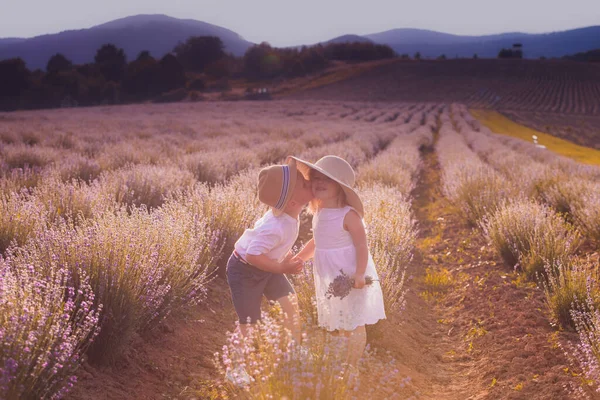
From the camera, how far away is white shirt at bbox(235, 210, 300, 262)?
8.64 feet

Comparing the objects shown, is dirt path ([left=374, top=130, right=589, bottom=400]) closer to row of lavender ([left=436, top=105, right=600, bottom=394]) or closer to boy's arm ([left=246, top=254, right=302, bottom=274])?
row of lavender ([left=436, top=105, right=600, bottom=394])

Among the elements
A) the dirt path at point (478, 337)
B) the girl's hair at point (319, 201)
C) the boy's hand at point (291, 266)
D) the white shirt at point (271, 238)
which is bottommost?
the dirt path at point (478, 337)

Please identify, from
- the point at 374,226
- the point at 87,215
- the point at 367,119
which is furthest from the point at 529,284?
the point at 367,119

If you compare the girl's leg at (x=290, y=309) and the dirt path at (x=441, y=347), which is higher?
the girl's leg at (x=290, y=309)

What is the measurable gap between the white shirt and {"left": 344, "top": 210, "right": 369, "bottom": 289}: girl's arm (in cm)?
31

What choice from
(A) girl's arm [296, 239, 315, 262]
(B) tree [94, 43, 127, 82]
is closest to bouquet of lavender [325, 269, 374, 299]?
(A) girl's arm [296, 239, 315, 262]

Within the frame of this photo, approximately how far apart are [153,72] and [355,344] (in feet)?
195

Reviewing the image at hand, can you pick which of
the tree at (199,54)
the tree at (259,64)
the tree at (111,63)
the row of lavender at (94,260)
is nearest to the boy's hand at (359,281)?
the row of lavender at (94,260)

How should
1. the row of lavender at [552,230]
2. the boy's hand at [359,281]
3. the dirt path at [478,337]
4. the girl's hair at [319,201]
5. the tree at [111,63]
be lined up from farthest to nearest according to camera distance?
the tree at [111,63], the row of lavender at [552,230], the dirt path at [478,337], the girl's hair at [319,201], the boy's hand at [359,281]

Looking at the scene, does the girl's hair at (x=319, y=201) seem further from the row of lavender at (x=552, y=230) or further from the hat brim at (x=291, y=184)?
the row of lavender at (x=552, y=230)

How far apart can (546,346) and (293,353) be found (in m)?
2.07

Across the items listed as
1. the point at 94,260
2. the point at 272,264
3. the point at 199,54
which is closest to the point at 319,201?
the point at 272,264

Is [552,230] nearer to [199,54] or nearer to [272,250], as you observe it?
[272,250]

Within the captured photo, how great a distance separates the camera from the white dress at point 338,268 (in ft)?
9.03
